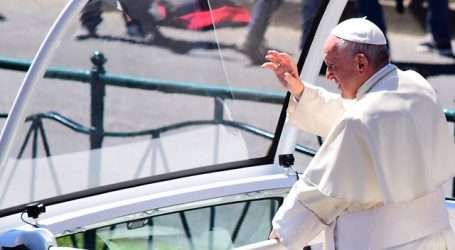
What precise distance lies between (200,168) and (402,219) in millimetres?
949

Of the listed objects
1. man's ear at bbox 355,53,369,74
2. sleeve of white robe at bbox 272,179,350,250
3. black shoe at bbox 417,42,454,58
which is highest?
black shoe at bbox 417,42,454,58

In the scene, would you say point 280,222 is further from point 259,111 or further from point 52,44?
point 259,111

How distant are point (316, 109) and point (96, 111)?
31.3 inches

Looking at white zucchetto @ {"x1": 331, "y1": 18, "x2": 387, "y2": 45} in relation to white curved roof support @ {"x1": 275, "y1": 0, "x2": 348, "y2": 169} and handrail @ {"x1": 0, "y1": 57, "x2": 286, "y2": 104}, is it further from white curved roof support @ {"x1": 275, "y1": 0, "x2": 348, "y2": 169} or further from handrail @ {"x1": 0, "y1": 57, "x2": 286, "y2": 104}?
handrail @ {"x1": 0, "y1": 57, "x2": 286, "y2": 104}

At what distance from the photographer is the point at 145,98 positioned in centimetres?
438

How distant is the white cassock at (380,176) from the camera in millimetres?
3643

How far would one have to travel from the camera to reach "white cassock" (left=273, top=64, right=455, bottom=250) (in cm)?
364

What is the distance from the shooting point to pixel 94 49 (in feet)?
13.7

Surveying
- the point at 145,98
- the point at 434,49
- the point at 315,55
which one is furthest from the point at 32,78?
the point at 434,49

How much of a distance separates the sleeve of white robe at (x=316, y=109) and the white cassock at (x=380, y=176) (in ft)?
1.26

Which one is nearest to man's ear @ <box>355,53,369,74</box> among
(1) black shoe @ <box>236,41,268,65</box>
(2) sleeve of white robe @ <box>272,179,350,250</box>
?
(2) sleeve of white robe @ <box>272,179,350,250</box>

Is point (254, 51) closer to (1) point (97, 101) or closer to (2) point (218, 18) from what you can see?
(2) point (218, 18)

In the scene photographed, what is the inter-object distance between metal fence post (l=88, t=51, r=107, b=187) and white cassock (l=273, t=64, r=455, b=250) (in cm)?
78

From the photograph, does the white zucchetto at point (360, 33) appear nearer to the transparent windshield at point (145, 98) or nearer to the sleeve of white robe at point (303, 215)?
the sleeve of white robe at point (303, 215)
